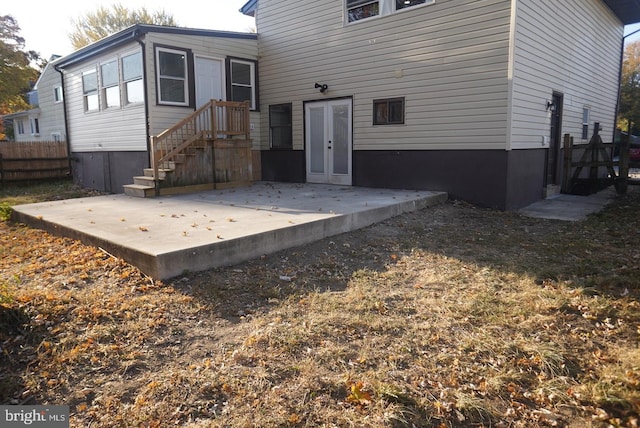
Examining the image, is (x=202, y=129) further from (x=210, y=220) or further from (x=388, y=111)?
(x=210, y=220)


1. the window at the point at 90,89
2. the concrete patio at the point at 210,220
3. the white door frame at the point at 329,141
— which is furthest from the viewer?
the window at the point at 90,89

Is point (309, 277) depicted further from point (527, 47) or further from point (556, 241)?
point (527, 47)

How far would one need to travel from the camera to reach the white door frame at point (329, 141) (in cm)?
1045

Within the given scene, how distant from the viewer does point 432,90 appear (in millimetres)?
8766

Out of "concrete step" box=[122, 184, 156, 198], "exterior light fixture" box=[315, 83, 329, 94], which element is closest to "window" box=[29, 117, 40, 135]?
"concrete step" box=[122, 184, 156, 198]

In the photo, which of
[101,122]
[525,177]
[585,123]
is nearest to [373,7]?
[525,177]

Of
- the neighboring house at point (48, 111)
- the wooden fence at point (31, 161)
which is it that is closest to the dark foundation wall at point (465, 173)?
the wooden fence at point (31, 161)

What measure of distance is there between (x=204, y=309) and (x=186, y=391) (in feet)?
3.86

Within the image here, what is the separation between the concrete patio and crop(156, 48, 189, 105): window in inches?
108

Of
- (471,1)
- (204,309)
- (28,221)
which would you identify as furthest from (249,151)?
(204,309)

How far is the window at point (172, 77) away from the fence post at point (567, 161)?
9086mm

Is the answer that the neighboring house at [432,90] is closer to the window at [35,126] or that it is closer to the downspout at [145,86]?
the downspout at [145,86]

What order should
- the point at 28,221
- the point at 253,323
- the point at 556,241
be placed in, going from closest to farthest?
the point at 253,323, the point at 556,241, the point at 28,221

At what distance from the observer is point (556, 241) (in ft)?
19.9
